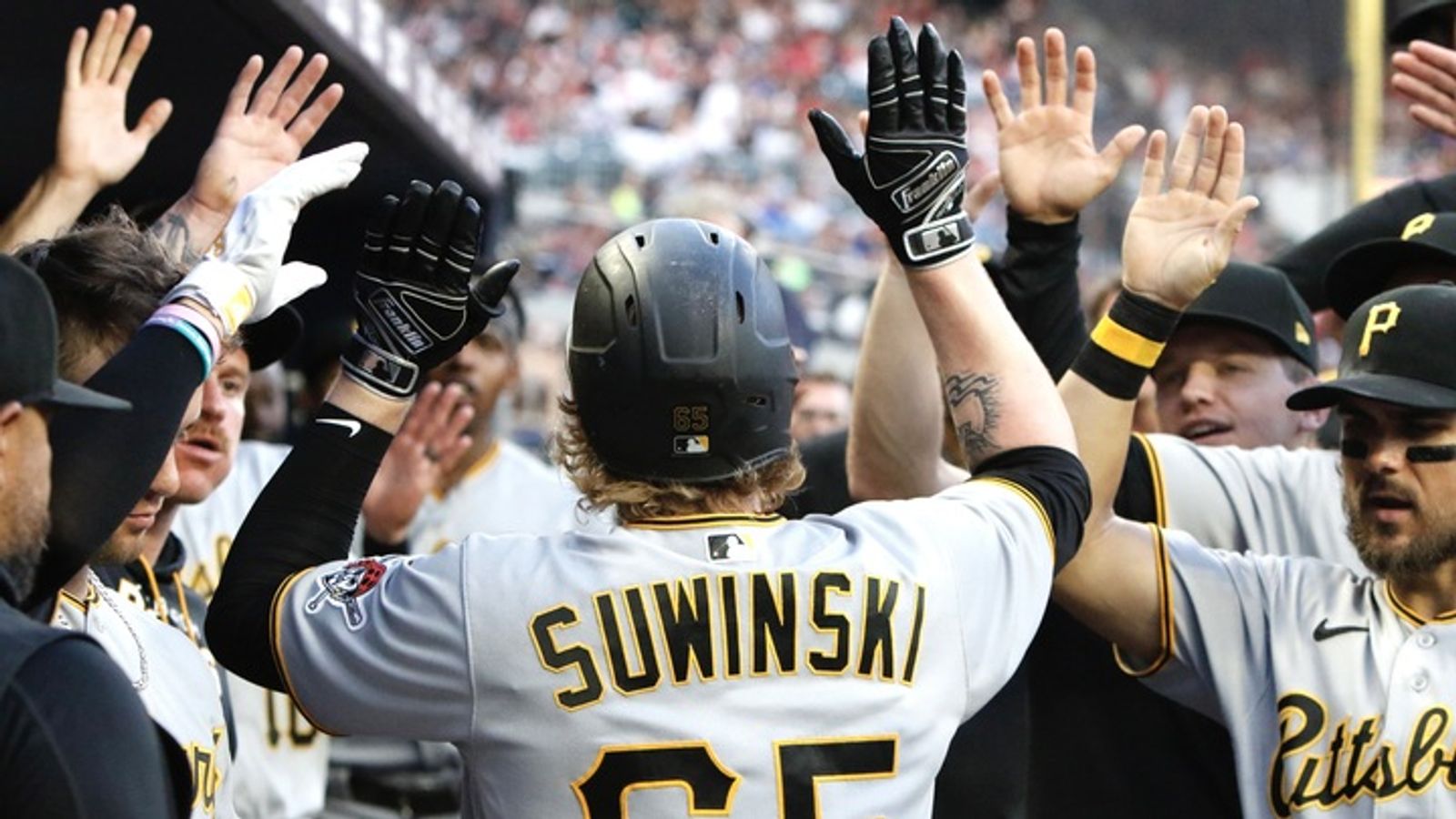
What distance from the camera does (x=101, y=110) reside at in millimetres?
3643

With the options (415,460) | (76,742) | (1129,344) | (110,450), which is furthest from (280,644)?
(415,460)

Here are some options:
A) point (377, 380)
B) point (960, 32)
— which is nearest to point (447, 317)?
point (377, 380)

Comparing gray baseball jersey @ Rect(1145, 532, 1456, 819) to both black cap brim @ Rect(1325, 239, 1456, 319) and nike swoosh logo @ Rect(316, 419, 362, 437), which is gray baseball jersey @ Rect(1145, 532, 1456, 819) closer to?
black cap brim @ Rect(1325, 239, 1456, 319)

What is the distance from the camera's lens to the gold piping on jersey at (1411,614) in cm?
310

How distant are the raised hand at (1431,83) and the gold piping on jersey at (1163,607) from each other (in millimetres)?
1518

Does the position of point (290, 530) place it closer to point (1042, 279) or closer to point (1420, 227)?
point (1042, 279)

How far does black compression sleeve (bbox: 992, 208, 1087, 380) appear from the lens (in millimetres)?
3324

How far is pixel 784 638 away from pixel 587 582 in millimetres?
247

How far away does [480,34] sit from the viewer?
19.9 meters

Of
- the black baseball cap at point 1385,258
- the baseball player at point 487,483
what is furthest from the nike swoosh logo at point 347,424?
the baseball player at point 487,483

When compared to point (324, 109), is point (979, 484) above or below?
below

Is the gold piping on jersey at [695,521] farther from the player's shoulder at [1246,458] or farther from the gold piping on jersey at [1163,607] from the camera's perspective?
the player's shoulder at [1246,458]

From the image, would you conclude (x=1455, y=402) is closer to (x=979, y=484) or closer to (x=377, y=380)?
(x=979, y=484)

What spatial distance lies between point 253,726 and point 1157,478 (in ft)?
7.72
